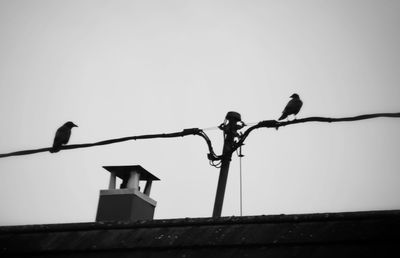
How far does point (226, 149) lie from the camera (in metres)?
5.78

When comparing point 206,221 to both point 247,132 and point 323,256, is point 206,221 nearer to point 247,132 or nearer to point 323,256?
point 323,256

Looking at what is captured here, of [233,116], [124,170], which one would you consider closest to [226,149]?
[233,116]

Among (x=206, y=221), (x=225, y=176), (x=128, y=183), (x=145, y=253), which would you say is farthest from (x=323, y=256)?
(x=128, y=183)

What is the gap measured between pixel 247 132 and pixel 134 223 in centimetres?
216

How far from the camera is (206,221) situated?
13.4ft

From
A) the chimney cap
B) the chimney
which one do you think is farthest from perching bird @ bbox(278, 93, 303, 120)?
the chimney

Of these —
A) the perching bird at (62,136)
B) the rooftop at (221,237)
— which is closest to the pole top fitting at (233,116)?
the rooftop at (221,237)

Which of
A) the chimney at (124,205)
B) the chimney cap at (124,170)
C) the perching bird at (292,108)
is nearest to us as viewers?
the chimney at (124,205)

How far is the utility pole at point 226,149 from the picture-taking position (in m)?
5.37

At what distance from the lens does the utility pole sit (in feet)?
17.6

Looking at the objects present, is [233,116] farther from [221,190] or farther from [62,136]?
[62,136]

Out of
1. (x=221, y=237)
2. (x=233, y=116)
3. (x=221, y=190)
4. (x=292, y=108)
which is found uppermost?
(x=292, y=108)

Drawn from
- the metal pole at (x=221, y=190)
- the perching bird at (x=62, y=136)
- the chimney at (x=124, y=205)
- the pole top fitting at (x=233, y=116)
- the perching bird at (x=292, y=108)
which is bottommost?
the chimney at (x=124, y=205)

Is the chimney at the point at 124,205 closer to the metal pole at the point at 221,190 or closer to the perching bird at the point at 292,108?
the metal pole at the point at 221,190
